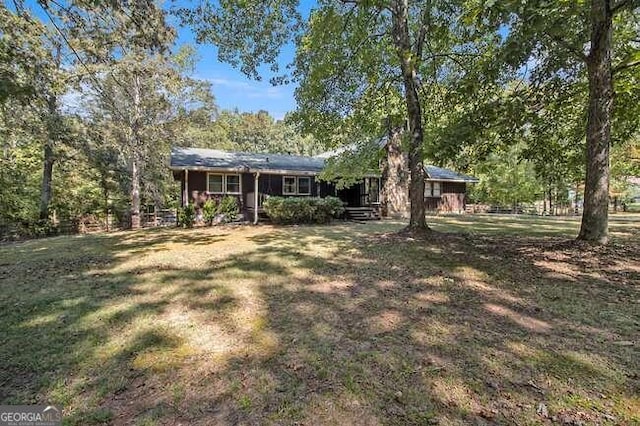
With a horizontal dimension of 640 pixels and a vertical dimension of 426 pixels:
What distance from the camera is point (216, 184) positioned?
55.8 feet

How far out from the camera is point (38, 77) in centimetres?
789

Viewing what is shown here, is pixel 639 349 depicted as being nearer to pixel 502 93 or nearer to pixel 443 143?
pixel 443 143

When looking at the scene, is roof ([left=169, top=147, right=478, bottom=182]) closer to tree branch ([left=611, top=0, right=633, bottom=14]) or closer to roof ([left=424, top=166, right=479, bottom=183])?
roof ([left=424, top=166, right=479, bottom=183])

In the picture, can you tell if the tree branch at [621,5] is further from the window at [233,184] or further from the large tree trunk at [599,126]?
the window at [233,184]

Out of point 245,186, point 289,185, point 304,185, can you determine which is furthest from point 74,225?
point 304,185

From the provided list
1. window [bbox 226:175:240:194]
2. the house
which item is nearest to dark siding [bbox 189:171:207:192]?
the house

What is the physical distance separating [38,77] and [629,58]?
41.2 feet

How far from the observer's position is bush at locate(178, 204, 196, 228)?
14.5 metres

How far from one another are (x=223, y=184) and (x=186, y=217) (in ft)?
10.3

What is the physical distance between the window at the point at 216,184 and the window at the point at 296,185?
3118 millimetres

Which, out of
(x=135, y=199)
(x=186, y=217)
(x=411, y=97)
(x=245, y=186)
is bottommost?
(x=186, y=217)

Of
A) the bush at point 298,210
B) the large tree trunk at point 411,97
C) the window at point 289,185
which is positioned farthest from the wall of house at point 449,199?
the large tree trunk at point 411,97

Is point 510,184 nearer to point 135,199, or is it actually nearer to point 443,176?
point 443,176

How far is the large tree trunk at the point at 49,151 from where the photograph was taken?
16.8 metres
